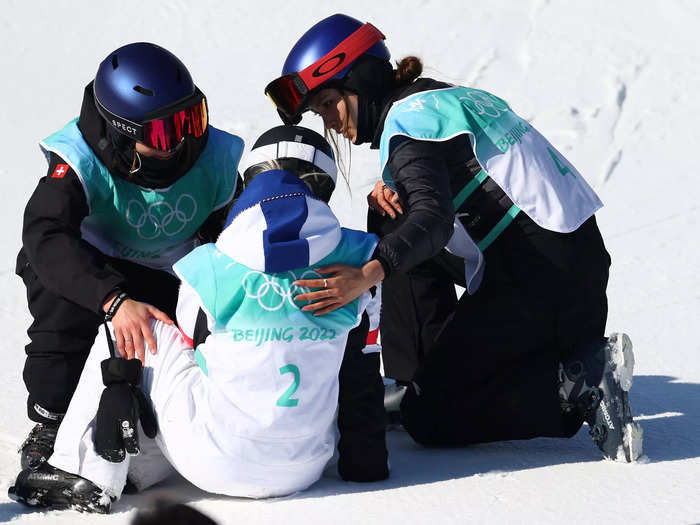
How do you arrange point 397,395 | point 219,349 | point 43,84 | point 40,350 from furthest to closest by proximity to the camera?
point 43,84 → point 397,395 → point 40,350 → point 219,349

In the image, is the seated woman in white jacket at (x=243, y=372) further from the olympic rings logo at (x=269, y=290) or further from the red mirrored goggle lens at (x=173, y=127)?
the red mirrored goggle lens at (x=173, y=127)

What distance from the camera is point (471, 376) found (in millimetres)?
3469

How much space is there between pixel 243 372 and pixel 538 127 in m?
4.28

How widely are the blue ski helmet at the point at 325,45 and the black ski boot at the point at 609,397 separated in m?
1.14

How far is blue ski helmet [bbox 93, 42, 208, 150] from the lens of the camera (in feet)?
10.6

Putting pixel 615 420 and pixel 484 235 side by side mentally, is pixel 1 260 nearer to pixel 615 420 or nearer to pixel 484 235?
pixel 484 235

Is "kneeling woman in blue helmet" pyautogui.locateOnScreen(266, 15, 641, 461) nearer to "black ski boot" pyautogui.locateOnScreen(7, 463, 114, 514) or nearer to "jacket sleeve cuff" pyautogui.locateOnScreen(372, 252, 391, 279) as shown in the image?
"jacket sleeve cuff" pyautogui.locateOnScreen(372, 252, 391, 279)

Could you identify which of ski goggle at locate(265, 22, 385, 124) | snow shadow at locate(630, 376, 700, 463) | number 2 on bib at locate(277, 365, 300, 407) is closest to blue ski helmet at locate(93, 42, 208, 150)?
ski goggle at locate(265, 22, 385, 124)

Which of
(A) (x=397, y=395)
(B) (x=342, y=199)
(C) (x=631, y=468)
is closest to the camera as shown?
(C) (x=631, y=468)

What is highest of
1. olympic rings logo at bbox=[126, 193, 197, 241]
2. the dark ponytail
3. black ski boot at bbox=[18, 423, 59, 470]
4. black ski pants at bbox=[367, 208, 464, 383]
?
the dark ponytail

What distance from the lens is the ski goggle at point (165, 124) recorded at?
3.22 m

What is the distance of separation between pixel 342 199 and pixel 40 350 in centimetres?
300

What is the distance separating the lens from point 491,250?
11.2ft

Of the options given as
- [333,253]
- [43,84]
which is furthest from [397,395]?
[43,84]
